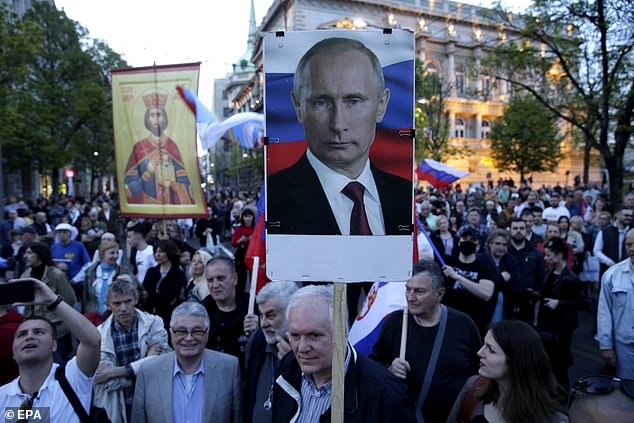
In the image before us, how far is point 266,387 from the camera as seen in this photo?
2924mm

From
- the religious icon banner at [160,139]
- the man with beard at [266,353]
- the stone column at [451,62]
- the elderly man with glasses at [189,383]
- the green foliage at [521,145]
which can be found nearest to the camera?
the man with beard at [266,353]

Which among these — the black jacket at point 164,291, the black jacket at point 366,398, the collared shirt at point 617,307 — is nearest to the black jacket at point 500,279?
the collared shirt at point 617,307

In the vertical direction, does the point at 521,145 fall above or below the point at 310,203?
above

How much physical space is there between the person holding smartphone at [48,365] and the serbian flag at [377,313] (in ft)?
6.86

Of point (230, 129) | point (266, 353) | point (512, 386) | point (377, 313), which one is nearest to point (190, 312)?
point (266, 353)

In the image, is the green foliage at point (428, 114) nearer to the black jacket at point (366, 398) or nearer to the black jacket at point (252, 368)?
the black jacket at point (252, 368)

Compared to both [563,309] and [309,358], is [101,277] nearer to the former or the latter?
[309,358]

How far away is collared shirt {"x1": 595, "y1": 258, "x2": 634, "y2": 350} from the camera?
4.49m

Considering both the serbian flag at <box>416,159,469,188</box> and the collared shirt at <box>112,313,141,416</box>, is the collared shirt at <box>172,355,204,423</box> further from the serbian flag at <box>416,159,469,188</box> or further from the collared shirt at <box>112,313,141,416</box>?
the serbian flag at <box>416,159,469,188</box>

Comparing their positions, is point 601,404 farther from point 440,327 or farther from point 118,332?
point 118,332

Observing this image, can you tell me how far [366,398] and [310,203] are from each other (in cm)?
97

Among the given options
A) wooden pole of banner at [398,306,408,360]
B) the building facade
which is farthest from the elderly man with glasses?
→ the building facade

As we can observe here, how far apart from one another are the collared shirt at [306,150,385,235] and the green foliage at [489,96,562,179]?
4322 cm

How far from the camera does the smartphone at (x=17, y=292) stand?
257 cm
